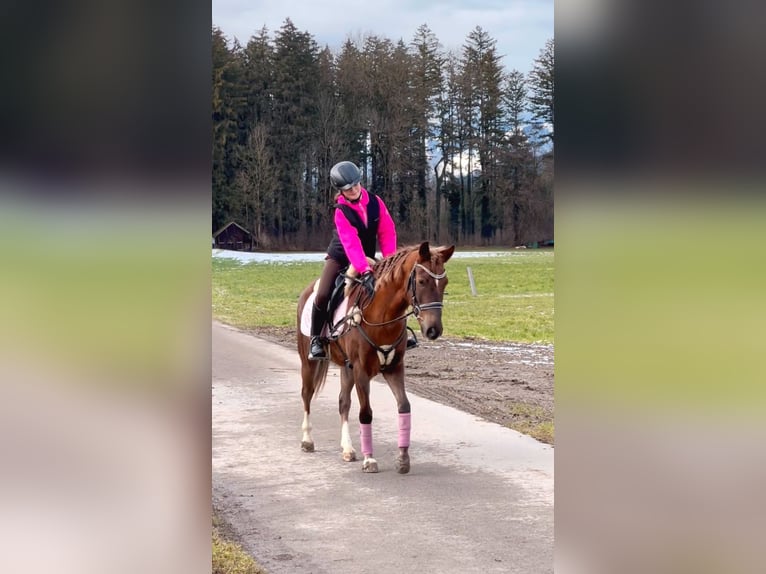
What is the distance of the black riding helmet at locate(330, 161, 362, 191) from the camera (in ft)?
17.9

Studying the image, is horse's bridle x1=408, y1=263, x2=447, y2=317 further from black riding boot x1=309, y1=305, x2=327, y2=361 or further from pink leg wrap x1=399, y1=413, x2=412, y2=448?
black riding boot x1=309, y1=305, x2=327, y2=361

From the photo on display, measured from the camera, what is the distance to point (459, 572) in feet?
12.2

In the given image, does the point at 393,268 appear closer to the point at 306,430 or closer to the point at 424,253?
the point at 424,253

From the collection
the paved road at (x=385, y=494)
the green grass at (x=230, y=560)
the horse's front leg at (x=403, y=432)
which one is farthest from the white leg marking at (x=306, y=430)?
the green grass at (x=230, y=560)

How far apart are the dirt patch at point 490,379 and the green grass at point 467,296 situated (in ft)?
3.07

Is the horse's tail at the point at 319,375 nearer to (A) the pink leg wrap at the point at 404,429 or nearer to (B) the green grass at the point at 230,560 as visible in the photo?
(A) the pink leg wrap at the point at 404,429

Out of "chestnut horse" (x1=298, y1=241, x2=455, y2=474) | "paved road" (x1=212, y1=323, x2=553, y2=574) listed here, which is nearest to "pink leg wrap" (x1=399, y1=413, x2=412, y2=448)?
"chestnut horse" (x1=298, y1=241, x2=455, y2=474)

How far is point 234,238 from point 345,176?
21945 millimetres

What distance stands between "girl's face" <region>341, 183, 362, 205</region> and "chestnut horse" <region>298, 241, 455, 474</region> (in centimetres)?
43

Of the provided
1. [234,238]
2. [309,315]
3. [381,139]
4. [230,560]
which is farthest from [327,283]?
[381,139]
